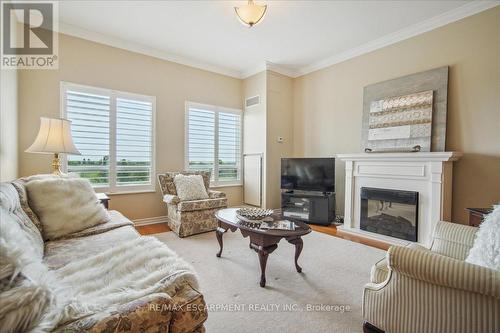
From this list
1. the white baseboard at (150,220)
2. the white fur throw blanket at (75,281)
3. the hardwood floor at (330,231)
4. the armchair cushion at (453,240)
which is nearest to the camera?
the white fur throw blanket at (75,281)

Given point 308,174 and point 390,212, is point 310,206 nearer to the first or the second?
point 308,174

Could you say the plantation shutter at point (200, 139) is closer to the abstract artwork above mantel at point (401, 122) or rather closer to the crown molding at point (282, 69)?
the crown molding at point (282, 69)

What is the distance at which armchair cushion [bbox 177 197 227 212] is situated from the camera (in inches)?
133

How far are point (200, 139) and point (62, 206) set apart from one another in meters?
2.98

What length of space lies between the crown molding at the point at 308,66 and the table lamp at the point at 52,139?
179 centimetres

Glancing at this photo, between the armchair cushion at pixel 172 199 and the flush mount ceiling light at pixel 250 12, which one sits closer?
the flush mount ceiling light at pixel 250 12

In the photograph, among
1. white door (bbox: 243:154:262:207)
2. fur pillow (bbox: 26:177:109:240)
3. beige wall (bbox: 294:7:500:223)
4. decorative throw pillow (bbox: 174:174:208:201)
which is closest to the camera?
fur pillow (bbox: 26:177:109:240)

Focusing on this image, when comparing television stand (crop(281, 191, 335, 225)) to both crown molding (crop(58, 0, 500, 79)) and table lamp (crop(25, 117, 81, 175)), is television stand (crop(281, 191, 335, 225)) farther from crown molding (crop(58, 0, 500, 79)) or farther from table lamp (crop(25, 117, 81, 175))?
table lamp (crop(25, 117, 81, 175))

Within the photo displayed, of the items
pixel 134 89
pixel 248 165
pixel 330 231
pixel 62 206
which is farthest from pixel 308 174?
pixel 62 206

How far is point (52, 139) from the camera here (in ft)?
7.89

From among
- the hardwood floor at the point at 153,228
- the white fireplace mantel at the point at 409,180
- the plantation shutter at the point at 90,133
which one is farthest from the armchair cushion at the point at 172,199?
the white fireplace mantel at the point at 409,180

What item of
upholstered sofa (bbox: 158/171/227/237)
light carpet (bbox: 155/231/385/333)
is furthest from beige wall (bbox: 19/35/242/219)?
light carpet (bbox: 155/231/385/333)

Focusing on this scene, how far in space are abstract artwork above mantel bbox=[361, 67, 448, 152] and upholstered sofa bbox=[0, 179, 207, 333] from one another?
3.42 meters

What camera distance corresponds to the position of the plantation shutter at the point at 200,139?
4.54 m
